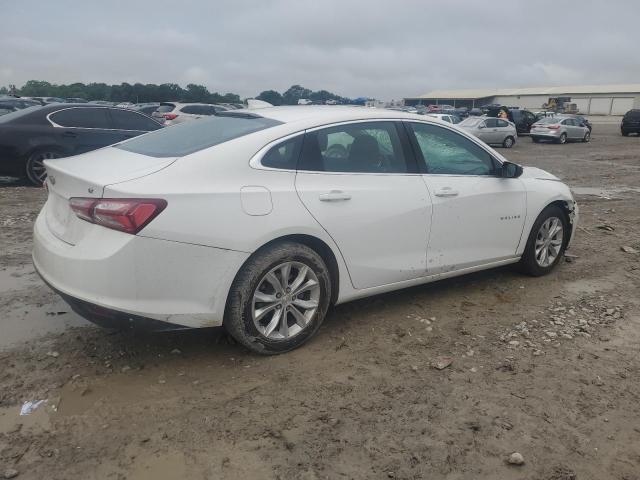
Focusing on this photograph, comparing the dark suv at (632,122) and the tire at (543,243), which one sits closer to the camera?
the tire at (543,243)

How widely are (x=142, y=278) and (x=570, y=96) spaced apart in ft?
339

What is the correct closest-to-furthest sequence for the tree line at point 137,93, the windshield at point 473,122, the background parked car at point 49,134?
the background parked car at point 49,134, the windshield at point 473,122, the tree line at point 137,93

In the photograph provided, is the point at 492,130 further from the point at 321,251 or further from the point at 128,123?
the point at 321,251

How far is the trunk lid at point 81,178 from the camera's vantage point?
3.12 meters

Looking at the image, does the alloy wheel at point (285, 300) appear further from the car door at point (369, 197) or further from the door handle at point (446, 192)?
the door handle at point (446, 192)

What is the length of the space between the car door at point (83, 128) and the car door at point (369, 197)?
680 cm

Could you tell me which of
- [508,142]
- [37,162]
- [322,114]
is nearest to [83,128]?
[37,162]

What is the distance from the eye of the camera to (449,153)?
446cm

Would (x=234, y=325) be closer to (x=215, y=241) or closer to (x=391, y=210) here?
(x=215, y=241)

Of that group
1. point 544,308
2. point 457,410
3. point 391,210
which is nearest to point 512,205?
point 544,308

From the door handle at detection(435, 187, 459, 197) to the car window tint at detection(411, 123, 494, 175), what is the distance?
0.16 meters

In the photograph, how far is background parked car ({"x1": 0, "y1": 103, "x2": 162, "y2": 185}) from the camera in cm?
891

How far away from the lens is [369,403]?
305 centimetres

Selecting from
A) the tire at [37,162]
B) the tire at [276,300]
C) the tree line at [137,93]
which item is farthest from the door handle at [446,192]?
the tree line at [137,93]
